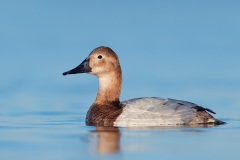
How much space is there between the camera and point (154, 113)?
12.0m

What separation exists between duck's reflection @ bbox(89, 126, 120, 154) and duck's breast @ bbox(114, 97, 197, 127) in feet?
1.50

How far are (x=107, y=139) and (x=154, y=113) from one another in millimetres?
2160

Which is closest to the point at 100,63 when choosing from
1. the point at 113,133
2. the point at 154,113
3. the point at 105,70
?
the point at 105,70

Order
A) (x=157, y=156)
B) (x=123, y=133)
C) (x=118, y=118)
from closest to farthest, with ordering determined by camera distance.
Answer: (x=157, y=156) → (x=123, y=133) → (x=118, y=118)

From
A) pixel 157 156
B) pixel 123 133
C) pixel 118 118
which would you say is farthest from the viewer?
pixel 118 118

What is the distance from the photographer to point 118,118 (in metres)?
12.0

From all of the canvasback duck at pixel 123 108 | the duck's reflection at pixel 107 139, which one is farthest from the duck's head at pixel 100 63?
the duck's reflection at pixel 107 139

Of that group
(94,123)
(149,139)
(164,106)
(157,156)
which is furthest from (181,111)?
(157,156)

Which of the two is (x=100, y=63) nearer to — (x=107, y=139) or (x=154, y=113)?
(x=154, y=113)

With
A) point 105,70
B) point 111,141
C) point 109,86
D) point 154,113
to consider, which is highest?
point 105,70

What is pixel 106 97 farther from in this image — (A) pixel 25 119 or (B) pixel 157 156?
(B) pixel 157 156

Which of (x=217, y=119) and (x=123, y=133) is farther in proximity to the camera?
(x=217, y=119)

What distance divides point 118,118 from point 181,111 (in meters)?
0.87

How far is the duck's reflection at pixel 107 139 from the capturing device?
29.2 feet
